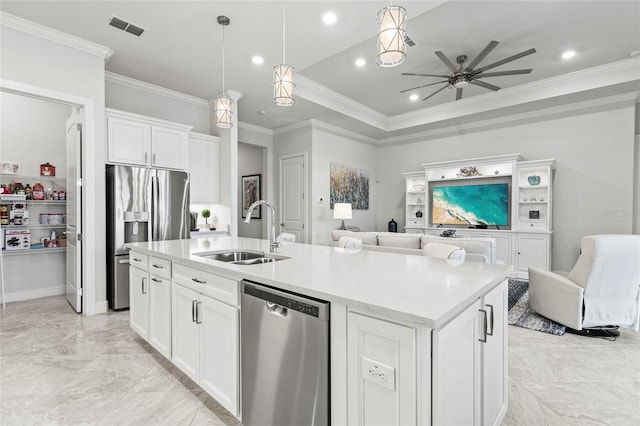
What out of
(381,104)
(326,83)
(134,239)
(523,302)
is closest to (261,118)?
(326,83)

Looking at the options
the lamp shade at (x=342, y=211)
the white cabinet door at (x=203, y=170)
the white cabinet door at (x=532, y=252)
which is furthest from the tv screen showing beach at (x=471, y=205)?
the white cabinet door at (x=203, y=170)

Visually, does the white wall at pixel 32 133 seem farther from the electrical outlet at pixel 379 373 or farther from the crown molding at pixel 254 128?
the electrical outlet at pixel 379 373

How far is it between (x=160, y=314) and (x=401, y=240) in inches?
108

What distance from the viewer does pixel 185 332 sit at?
203 cm

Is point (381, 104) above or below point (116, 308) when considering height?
above

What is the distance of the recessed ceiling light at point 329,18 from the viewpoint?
3004mm

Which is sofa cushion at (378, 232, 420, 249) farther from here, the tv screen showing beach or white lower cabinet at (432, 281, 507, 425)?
the tv screen showing beach

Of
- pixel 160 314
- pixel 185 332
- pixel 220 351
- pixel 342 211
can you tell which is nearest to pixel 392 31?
pixel 220 351

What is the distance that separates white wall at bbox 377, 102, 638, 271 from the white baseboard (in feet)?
25.1

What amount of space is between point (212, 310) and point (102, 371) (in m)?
1.30

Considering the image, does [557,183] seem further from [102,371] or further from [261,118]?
[102,371]

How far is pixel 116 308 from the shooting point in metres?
3.66

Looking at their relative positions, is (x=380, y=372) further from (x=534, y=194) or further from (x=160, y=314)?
(x=534, y=194)

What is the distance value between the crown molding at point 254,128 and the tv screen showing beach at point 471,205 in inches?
154
